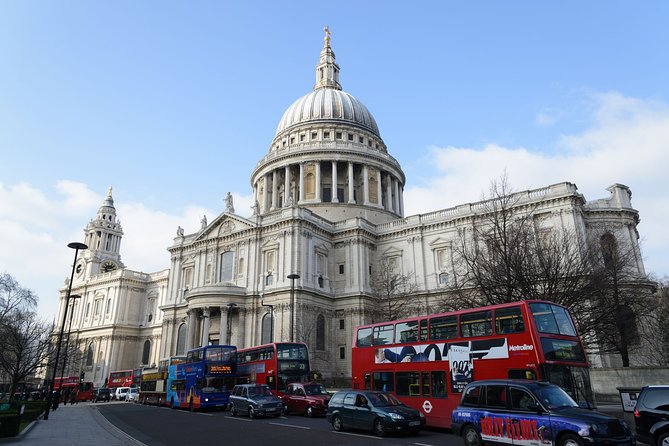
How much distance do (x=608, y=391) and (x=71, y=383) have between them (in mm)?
57291

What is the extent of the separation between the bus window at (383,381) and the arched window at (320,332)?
27.3 m

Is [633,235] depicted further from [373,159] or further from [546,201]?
[373,159]

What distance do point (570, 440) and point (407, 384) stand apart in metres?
9.30

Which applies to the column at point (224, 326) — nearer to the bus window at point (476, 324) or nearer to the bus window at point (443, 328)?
the bus window at point (443, 328)

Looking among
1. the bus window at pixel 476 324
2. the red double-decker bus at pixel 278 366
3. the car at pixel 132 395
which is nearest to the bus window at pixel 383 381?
the bus window at pixel 476 324

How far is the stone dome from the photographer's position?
70.3 metres

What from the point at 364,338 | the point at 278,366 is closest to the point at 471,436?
the point at 364,338

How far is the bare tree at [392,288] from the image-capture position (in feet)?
148

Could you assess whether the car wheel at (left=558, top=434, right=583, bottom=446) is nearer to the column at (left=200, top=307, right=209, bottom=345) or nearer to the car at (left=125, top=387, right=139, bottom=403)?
the column at (left=200, top=307, right=209, bottom=345)

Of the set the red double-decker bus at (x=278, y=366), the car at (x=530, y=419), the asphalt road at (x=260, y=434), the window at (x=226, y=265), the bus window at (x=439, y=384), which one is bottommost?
the asphalt road at (x=260, y=434)

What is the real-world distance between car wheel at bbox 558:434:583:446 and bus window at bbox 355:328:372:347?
11.6 m

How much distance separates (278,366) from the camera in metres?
29.1

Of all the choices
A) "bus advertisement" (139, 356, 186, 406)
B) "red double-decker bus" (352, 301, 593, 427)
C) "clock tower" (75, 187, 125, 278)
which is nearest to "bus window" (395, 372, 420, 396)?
"red double-decker bus" (352, 301, 593, 427)

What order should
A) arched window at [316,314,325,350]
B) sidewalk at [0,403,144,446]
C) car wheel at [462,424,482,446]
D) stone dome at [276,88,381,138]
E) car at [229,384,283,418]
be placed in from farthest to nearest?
1. stone dome at [276,88,381,138]
2. arched window at [316,314,325,350]
3. car at [229,384,283,418]
4. sidewalk at [0,403,144,446]
5. car wheel at [462,424,482,446]
